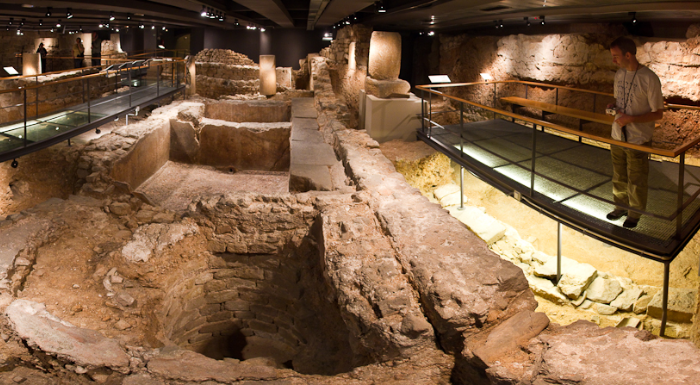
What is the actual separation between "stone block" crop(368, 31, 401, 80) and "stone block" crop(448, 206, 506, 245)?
308 cm

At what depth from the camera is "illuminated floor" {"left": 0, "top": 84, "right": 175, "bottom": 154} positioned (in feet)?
19.8

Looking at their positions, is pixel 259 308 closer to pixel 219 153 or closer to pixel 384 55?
pixel 219 153

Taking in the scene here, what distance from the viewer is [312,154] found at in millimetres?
7000

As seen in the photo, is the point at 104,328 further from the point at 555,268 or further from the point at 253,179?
the point at 253,179

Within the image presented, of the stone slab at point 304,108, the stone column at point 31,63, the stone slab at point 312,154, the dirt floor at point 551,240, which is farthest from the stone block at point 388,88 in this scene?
the stone column at point 31,63

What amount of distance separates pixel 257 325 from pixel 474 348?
290 cm

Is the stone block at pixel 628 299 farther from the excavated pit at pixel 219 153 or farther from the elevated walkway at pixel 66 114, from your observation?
the elevated walkway at pixel 66 114

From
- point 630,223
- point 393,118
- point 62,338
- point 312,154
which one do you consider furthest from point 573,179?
point 62,338

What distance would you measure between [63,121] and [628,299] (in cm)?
782

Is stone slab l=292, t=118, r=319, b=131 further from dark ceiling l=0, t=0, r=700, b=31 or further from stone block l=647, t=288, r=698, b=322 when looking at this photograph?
stone block l=647, t=288, r=698, b=322

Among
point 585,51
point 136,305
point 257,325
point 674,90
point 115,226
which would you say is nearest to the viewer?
point 136,305

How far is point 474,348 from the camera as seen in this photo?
2.81m

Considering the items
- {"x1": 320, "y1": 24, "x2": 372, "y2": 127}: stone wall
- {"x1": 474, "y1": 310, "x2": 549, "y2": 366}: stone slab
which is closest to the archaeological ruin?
{"x1": 474, "y1": 310, "x2": 549, "y2": 366}: stone slab

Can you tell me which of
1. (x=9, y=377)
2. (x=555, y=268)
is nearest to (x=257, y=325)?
(x=9, y=377)
